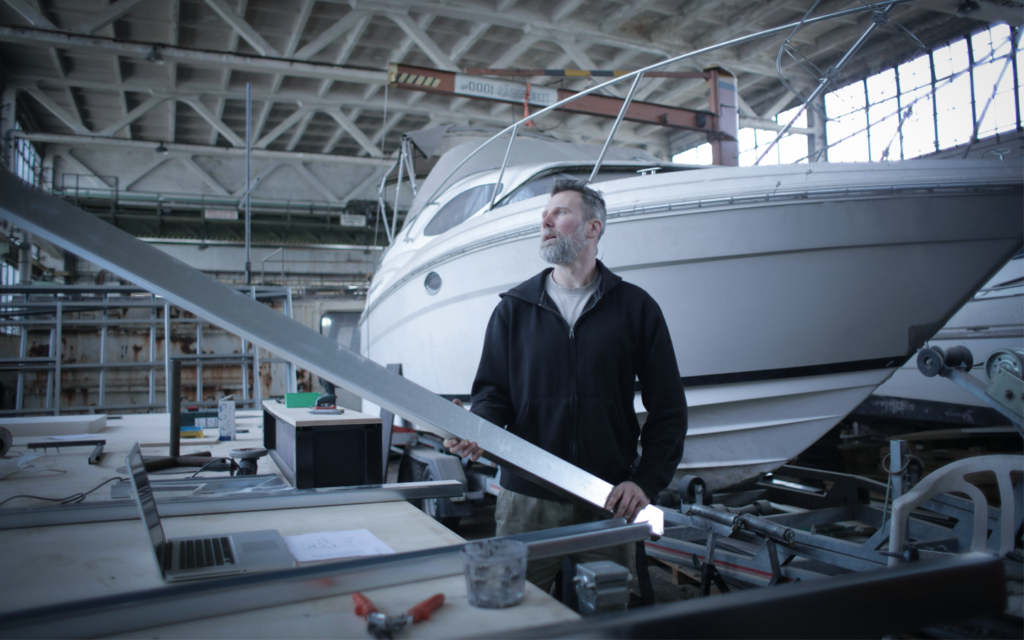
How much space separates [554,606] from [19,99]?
18.2 m

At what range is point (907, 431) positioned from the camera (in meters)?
6.66

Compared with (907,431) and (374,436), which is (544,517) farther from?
(907,431)

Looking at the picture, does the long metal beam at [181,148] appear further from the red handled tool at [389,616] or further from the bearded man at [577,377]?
the red handled tool at [389,616]

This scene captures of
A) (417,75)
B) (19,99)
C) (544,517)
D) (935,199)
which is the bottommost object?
(544,517)

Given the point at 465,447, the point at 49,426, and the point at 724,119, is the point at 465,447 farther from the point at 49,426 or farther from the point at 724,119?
the point at 724,119

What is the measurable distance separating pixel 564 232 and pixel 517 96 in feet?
17.5

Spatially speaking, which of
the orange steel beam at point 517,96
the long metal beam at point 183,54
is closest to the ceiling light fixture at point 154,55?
the long metal beam at point 183,54

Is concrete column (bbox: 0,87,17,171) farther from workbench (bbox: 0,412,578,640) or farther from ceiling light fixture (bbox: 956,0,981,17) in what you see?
ceiling light fixture (bbox: 956,0,981,17)

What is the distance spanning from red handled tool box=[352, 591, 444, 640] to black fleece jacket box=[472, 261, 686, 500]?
2.97 ft

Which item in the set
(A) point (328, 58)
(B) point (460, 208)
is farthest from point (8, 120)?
(B) point (460, 208)

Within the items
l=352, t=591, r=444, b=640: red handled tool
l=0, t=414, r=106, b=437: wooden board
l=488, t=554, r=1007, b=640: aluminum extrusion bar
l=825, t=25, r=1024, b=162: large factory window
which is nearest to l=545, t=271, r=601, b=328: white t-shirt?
l=352, t=591, r=444, b=640: red handled tool

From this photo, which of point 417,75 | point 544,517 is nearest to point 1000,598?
point 544,517

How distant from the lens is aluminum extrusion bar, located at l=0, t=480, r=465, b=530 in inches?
48.7

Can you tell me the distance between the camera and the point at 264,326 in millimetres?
886
